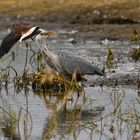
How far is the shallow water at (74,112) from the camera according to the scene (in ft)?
24.6

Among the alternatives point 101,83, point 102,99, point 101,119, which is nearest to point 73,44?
point 101,83

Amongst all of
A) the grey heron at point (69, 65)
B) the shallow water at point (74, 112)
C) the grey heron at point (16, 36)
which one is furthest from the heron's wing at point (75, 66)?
the grey heron at point (16, 36)

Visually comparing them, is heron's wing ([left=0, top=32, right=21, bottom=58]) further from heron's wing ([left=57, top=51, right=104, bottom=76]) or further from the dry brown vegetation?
the dry brown vegetation

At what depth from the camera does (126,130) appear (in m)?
7.54

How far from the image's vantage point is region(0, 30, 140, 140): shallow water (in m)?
7.50

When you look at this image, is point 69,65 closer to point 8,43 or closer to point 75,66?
point 75,66

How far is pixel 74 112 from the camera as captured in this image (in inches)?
340

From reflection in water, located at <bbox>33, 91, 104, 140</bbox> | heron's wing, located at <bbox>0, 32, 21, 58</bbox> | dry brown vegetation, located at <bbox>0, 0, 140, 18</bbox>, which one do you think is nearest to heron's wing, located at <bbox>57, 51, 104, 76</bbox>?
reflection in water, located at <bbox>33, 91, 104, 140</bbox>

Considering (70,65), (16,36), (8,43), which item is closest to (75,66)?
(70,65)

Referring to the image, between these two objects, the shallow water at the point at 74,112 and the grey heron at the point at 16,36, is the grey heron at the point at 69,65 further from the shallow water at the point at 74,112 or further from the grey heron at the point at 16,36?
the grey heron at the point at 16,36

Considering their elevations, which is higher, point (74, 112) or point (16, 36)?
point (16, 36)

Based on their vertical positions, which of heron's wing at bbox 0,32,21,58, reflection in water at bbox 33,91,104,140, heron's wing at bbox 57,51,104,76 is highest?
heron's wing at bbox 0,32,21,58

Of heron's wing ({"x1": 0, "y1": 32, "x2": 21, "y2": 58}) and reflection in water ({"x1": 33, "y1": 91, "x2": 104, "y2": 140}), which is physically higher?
heron's wing ({"x1": 0, "y1": 32, "x2": 21, "y2": 58})

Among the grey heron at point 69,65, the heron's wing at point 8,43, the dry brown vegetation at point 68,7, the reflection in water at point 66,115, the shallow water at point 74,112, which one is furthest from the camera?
the dry brown vegetation at point 68,7
